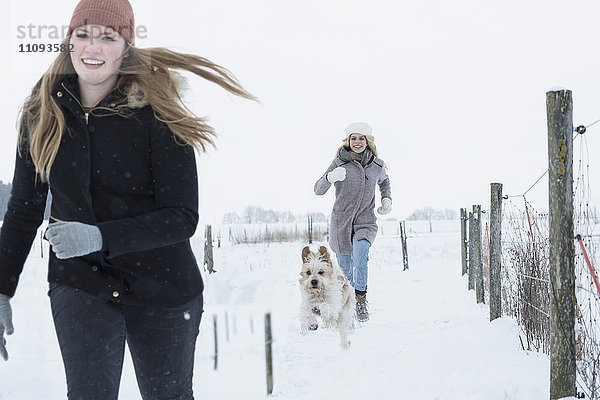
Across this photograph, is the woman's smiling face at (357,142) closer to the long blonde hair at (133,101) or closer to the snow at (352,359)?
the snow at (352,359)

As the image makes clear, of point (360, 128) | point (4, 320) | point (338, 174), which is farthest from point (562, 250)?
point (360, 128)

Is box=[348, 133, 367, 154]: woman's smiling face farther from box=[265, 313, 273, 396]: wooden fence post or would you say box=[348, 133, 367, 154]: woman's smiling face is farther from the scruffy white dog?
box=[265, 313, 273, 396]: wooden fence post

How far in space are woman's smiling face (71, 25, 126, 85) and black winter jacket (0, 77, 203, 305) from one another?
0.36ft

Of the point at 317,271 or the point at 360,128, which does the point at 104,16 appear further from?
the point at 360,128

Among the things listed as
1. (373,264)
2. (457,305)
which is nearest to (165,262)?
(457,305)

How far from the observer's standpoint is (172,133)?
2.06 meters

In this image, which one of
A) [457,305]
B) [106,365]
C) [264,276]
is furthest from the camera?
[264,276]

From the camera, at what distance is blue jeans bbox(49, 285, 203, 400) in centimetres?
193

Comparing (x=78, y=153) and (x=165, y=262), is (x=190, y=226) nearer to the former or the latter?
(x=165, y=262)

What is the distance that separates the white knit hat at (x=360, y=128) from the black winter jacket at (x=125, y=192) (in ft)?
16.6

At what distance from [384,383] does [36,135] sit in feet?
11.4

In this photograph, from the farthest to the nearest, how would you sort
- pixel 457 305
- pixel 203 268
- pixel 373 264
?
pixel 373 264, pixel 203 268, pixel 457 305

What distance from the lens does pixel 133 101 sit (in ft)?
6.82

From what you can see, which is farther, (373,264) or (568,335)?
(373,264)
